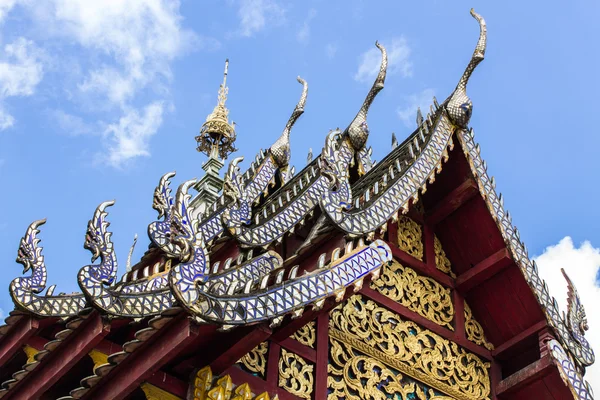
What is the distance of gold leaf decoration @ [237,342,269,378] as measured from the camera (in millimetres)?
5957

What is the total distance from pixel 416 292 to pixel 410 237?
1.68 ft

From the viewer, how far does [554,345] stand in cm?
705

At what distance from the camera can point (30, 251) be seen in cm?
604

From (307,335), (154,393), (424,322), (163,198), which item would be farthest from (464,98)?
(154,393)

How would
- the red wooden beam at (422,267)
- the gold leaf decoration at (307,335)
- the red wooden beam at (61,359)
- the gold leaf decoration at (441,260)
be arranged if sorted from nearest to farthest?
the red wooden beam at (61,359), the gold leaf decoration at (307,335), the red wooden beam at (422,267), the gold leaf decoration at (441,260)

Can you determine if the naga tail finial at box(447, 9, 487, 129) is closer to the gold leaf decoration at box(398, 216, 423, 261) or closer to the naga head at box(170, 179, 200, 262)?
the gold leaf decoration at box(398, 216, 423, 261)

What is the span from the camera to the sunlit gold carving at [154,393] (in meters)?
5.30

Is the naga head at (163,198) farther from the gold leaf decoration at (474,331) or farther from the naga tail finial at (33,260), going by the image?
the gold leaf decoration at (474,331)

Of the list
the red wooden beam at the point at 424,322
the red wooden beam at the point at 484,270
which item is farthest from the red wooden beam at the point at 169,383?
the red wooden beam at the point at 484,270

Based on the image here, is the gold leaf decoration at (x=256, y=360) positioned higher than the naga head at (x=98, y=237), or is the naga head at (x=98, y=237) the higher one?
the naga head at (x=98, y=237)

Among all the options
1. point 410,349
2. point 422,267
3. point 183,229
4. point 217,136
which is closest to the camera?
point 183,229

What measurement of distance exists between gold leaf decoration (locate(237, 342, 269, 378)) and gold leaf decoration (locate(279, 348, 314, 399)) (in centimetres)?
13

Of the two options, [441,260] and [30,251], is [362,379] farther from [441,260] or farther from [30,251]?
[30,251]

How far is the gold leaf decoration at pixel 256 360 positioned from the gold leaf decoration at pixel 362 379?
0.50m
